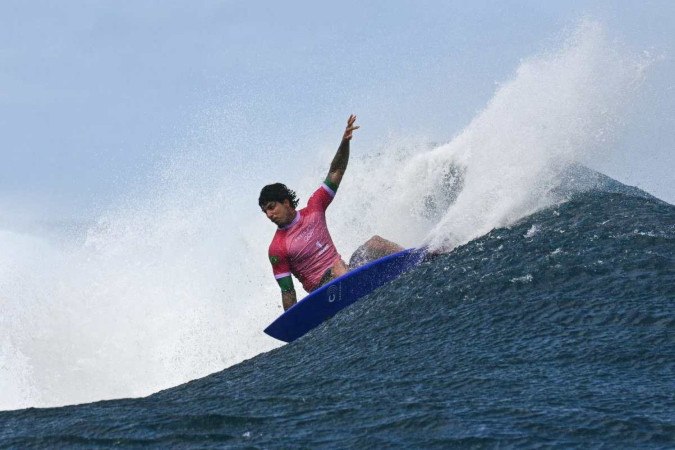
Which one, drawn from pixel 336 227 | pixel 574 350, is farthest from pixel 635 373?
pixel 336 227

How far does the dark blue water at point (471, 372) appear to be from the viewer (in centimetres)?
377

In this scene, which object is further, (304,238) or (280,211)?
(304,238)

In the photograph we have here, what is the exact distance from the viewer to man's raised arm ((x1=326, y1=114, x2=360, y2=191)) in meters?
7.99

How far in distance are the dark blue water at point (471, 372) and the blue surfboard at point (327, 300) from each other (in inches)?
9.0

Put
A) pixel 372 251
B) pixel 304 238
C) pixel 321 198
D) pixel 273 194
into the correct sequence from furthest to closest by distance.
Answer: pixel 372 251 < pixel 321 198 < pixel 304 238 < pixel 273 194

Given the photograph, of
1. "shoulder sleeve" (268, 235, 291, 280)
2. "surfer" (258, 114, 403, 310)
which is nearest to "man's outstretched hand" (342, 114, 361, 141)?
"surfer" (258, 114, 403, 310)

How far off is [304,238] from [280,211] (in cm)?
41

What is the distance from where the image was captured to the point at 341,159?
26.6ft

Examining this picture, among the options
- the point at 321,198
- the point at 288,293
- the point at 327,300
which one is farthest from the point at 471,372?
the point at 321,198

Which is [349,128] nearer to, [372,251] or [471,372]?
[372,251]

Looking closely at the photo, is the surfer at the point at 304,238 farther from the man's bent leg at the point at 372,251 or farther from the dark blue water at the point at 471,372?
the dark blue water at the point at 471,372

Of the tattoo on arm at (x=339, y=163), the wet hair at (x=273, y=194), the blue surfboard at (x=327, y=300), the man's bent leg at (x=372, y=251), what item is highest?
the tattoo on arm at (x=339, y=163)

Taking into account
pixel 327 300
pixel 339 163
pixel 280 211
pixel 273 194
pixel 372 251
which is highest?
pixel 339 163

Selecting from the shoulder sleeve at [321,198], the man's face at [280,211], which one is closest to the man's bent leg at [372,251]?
the shoulder sleeve at [321,198]
